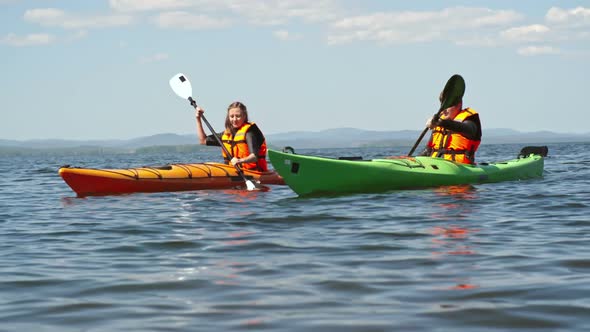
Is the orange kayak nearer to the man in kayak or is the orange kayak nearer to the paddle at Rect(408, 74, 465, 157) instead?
the man in kayak

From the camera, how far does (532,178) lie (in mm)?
13352

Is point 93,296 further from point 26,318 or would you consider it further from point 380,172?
point 380,172

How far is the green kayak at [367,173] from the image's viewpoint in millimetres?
9570

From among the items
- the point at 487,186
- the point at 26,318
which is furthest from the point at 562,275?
the point at 487,186

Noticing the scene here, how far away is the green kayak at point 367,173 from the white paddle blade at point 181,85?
3391 millimetres

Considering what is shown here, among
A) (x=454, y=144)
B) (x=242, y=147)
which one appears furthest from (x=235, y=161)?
(x=454, y=144)

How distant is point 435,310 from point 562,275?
1.22 metres

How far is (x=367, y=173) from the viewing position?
9984 millimetres

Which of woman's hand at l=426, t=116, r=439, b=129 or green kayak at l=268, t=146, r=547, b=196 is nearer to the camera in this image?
green kayak at l=268, t=146, r=547, b=196

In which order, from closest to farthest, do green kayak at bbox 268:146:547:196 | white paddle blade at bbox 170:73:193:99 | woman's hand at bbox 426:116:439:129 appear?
green kayak at bbox 268:146:547:196 < woman's hand at bbox 426:116:439:129 < white paddle blade at bbox 170:73:193:99

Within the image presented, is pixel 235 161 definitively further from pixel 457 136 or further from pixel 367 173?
pixel 457 136

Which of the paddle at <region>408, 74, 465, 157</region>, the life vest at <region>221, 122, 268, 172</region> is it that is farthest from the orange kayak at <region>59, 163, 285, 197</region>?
the paddle at <region>408, 74, 465, 157</region>

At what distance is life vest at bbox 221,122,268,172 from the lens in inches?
448

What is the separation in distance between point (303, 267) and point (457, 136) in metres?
6.44
